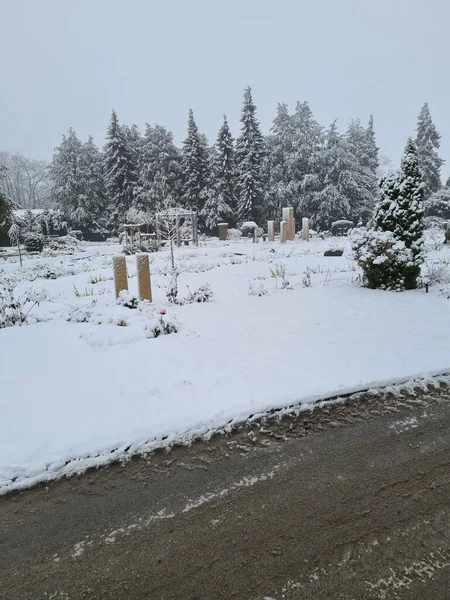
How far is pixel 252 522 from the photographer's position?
2.21 metres

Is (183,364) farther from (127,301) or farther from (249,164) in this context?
(249,164)

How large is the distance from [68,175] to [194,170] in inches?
527

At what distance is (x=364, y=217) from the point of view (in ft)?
110

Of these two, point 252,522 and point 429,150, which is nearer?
point 252,522

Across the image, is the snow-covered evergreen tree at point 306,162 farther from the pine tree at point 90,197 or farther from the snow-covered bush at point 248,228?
the pine tree at point 90,197

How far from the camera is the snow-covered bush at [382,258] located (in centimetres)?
761

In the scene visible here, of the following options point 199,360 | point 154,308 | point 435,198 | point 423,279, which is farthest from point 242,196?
point 199,360

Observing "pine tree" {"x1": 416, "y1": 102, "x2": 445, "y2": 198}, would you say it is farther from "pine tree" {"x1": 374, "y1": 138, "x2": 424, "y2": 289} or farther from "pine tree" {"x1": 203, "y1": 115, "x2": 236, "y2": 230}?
"pine tree" {"x1": 374, "y1": 138, "x2": 424, "y2": 289}

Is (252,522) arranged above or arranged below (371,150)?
below

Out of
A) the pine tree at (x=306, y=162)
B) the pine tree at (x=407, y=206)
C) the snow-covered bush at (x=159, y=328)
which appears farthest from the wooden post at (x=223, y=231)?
the snow-covered bush at (x=159, y=328)

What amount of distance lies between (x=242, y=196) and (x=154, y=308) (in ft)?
89.2

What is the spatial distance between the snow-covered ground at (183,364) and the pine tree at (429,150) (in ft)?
123

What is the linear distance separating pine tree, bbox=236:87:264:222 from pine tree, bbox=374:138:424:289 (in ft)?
80.2

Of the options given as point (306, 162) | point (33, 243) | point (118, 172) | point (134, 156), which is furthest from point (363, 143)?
point (33, 243)
